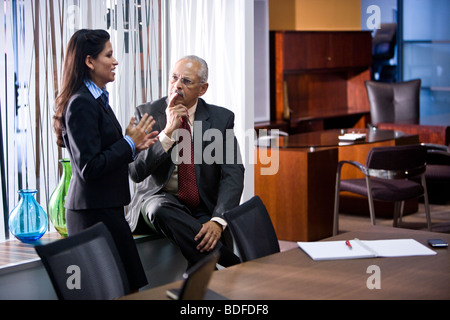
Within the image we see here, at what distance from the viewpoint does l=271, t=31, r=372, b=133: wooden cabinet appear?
7.90m

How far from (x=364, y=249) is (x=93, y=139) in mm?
1235

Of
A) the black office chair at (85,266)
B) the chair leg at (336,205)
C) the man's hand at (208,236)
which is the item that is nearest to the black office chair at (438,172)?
the chair leg at (336,205)

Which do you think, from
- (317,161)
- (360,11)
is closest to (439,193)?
(317,161)

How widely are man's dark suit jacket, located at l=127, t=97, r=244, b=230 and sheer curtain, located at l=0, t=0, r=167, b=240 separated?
1.44ft

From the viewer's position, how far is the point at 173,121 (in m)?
3.37

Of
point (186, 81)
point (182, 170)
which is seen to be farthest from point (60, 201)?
point (186, 81)

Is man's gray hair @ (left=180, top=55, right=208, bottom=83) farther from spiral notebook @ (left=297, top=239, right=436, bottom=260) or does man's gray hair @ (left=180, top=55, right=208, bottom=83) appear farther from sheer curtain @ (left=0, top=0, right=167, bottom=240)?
spiral notebook @ (left=297, top=239, right=436, bottom=260)

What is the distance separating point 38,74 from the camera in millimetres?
3572

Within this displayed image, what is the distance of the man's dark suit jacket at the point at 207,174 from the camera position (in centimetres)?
354

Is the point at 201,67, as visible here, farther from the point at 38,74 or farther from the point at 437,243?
the point at 437,243

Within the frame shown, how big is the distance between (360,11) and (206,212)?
6.56 m

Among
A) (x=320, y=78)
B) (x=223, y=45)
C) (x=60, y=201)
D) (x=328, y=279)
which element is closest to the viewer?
(x=328, y=279)

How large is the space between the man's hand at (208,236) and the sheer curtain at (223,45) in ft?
3.13
